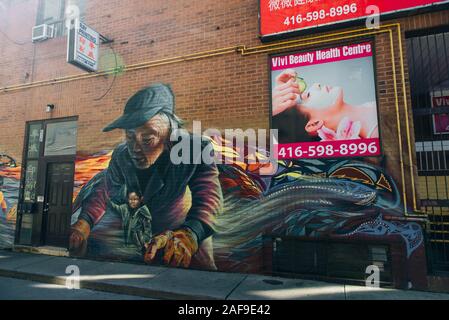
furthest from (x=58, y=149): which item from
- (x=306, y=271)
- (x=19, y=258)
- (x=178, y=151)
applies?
(x=306, y=271)

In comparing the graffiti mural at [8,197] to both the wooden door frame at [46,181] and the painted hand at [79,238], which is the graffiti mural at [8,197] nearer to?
the wooden door frame at [46,181]

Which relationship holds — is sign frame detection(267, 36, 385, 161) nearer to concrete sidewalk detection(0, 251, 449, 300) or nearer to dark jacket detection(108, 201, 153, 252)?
concrete sidewalk detection(0, 251, 449, 300)

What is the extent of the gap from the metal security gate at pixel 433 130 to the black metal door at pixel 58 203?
303 inches

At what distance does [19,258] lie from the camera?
703 cm

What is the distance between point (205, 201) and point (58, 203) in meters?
4.18

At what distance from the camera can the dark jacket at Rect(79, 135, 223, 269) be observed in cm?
609

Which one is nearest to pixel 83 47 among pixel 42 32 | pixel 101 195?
pixel 42 32

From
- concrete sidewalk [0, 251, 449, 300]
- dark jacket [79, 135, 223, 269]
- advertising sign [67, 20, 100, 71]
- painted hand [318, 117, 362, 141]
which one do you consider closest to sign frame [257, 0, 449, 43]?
painted hand [318, 117, 362, 141]

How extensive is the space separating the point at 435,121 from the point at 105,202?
844cm

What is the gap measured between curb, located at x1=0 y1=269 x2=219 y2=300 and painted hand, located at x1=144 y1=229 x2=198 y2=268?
1.27 m

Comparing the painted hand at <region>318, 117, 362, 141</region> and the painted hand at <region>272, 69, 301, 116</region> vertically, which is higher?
the painted hand at <region>272, 69, 301, 116</region>

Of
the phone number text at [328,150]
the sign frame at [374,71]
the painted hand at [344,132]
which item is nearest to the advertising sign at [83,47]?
the sign frame at [374,71]

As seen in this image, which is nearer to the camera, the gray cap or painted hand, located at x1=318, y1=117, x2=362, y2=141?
painted hand, located at x1=318, y1=117, x2=362, y2=141

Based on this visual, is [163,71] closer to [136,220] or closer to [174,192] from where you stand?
[174,192]
